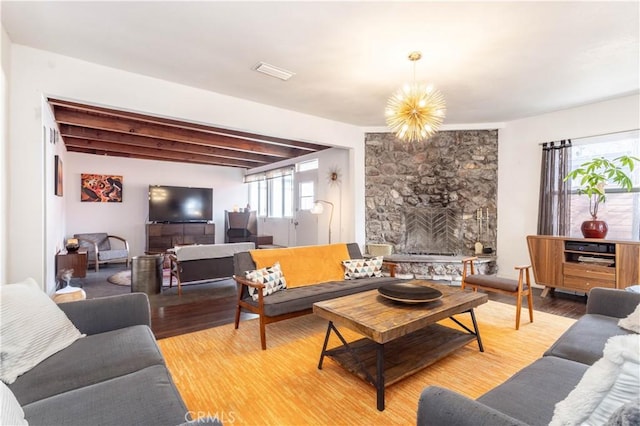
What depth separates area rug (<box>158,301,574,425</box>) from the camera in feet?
5.97

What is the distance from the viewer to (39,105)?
283cm

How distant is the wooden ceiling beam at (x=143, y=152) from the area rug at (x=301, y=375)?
5.53 m

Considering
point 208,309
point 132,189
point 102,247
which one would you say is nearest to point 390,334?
point 208,309

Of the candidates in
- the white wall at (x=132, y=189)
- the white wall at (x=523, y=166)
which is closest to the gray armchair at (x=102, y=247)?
the white wall at (x=132, y=189)

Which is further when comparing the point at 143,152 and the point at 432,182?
the point at 143,152

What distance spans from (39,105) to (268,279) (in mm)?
2741

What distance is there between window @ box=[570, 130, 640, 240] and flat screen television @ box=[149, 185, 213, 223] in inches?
317

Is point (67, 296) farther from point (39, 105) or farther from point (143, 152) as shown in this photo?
point (143, 152)

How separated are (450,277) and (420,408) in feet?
14.3

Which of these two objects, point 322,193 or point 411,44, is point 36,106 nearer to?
point 411,44

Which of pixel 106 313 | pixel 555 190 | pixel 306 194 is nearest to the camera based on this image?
pixel 106 313

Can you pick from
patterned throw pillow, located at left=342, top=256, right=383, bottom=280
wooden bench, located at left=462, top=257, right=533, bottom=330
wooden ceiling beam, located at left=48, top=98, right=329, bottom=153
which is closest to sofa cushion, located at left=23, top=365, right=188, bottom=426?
patterned throw pillow, located at left=342, top=256, right=383, bottom=280

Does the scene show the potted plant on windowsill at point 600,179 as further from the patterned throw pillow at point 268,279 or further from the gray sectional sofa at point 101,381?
the gray sectional sofa at point 101,381

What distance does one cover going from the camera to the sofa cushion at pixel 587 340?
1.65 metres
